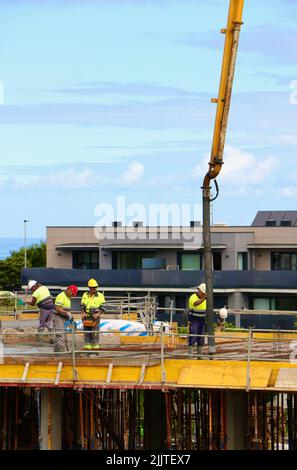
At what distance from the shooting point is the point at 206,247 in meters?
29.2

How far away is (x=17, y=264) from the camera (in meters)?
134

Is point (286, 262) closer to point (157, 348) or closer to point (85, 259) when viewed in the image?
point (85, 259)

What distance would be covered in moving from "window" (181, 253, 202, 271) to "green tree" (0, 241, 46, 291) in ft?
177

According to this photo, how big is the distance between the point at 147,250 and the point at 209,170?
167ft

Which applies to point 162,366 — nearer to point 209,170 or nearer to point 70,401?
point 209,170

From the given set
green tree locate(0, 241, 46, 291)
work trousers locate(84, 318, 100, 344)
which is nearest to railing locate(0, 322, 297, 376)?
work trousers locate(84, 318, 100, 344)

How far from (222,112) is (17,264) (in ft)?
348

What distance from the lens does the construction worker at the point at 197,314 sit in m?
30.3

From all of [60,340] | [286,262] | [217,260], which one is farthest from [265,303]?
[60,340]

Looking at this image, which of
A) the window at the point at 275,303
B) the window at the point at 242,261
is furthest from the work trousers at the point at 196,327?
the window at the point at 242,261

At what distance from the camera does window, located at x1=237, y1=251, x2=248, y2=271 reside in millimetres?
78688
